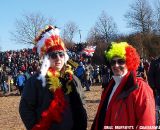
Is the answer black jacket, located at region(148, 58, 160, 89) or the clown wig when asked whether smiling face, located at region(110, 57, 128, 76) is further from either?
black jacket, located at region(148, 58, 160, 89)

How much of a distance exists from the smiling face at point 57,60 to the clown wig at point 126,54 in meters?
0.52

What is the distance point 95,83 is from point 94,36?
40.5m

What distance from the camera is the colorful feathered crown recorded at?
15.9 ft

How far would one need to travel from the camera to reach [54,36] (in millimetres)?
4945

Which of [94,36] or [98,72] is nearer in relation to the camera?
[98,72]

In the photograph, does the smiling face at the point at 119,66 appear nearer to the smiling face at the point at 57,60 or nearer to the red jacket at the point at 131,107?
the red jacket at the point at 131,107

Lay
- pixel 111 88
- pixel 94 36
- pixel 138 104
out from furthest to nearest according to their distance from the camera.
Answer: pixel 94 36
pixel 111 88
pixel 138 104

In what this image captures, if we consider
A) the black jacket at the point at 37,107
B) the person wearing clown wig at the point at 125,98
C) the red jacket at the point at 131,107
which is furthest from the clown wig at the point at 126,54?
the black jacket at the point at 37,107

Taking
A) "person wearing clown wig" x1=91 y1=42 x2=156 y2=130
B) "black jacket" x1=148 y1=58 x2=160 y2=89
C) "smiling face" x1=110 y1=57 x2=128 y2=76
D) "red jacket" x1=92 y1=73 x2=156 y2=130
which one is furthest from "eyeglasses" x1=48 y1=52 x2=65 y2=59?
"black jacket" x1=148 y1=58 x2=160 y2=89

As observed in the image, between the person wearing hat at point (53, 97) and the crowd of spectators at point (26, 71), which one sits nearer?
the person wearing hat at point (53, 97)

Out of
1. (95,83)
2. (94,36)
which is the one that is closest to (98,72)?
(95,83)

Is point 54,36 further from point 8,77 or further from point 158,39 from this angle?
point 158,39

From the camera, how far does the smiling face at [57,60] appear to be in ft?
→ 15.6

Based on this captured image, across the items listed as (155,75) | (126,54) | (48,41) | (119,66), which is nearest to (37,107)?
(48,41)
